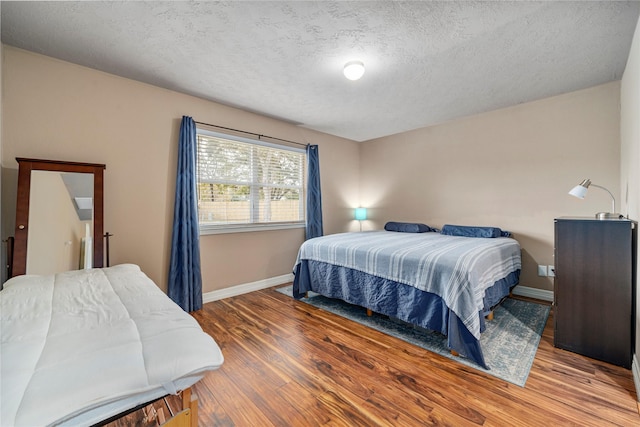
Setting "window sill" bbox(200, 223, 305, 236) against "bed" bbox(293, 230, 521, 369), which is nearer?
"bed" bbox(293, 230, 521, 369)

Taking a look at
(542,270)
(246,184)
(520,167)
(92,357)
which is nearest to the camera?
(92,357)

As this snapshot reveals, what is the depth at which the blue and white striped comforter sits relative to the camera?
6.43 feet

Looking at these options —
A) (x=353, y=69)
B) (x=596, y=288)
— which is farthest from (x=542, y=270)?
(x=353, y=69)

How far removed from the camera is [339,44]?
2059mm

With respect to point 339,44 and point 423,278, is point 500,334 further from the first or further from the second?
point 339,44

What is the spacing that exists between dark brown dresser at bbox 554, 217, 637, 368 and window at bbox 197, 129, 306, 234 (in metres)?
3.11

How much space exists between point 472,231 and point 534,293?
1.00m

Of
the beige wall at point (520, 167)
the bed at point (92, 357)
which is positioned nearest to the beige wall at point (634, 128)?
the beige wall at point (520, 167)

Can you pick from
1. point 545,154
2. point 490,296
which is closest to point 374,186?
point 545,154

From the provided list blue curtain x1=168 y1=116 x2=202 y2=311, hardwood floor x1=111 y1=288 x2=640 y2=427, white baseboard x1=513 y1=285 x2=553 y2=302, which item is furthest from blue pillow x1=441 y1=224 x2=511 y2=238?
blue curtain x1=168 y1=116 x2=202 y2=311

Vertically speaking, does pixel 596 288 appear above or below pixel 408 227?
below

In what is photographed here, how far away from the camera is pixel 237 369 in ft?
6.19

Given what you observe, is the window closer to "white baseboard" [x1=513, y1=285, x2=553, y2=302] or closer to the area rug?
the area rug

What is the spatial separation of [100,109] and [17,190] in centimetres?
95
